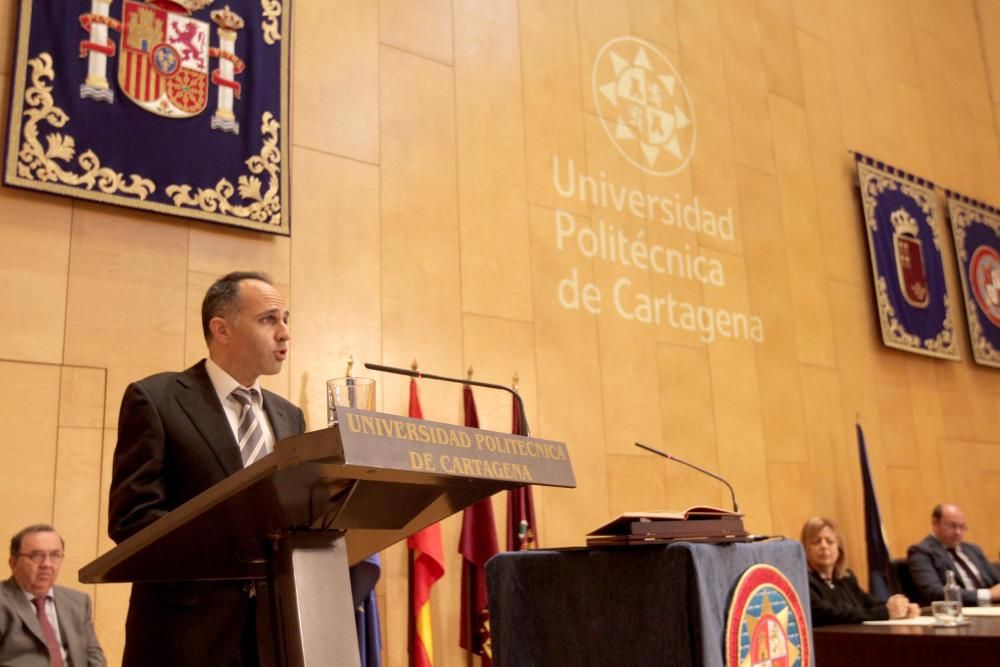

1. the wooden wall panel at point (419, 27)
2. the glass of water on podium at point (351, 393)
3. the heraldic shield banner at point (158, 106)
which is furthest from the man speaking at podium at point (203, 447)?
the wooden wall panel at point (419, 27)

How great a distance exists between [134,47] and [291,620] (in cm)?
398

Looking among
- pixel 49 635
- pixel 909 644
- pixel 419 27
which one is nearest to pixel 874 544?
pixel 909 644

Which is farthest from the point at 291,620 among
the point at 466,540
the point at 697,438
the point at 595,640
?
the point at 697,438

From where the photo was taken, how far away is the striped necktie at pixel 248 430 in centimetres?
223

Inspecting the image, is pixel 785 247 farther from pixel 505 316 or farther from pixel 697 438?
pixel 505 316

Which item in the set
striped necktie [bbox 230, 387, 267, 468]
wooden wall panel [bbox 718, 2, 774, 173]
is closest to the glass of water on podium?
striped necktie [bbox 230, 387, 267, 468]

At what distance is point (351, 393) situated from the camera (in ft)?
5.34

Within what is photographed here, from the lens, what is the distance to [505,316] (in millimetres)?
5984

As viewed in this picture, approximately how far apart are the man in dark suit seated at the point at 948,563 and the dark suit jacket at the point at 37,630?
501 centimetres

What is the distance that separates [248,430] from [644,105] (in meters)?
5.49

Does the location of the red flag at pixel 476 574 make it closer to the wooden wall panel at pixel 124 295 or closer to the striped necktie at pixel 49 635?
the wooden wall panel at pixel 124 295

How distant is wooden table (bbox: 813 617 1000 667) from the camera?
404cm

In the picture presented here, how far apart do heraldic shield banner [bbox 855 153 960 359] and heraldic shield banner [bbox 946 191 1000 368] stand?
0.33 metres

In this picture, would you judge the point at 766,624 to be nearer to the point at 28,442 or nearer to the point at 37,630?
the point at 37,630
